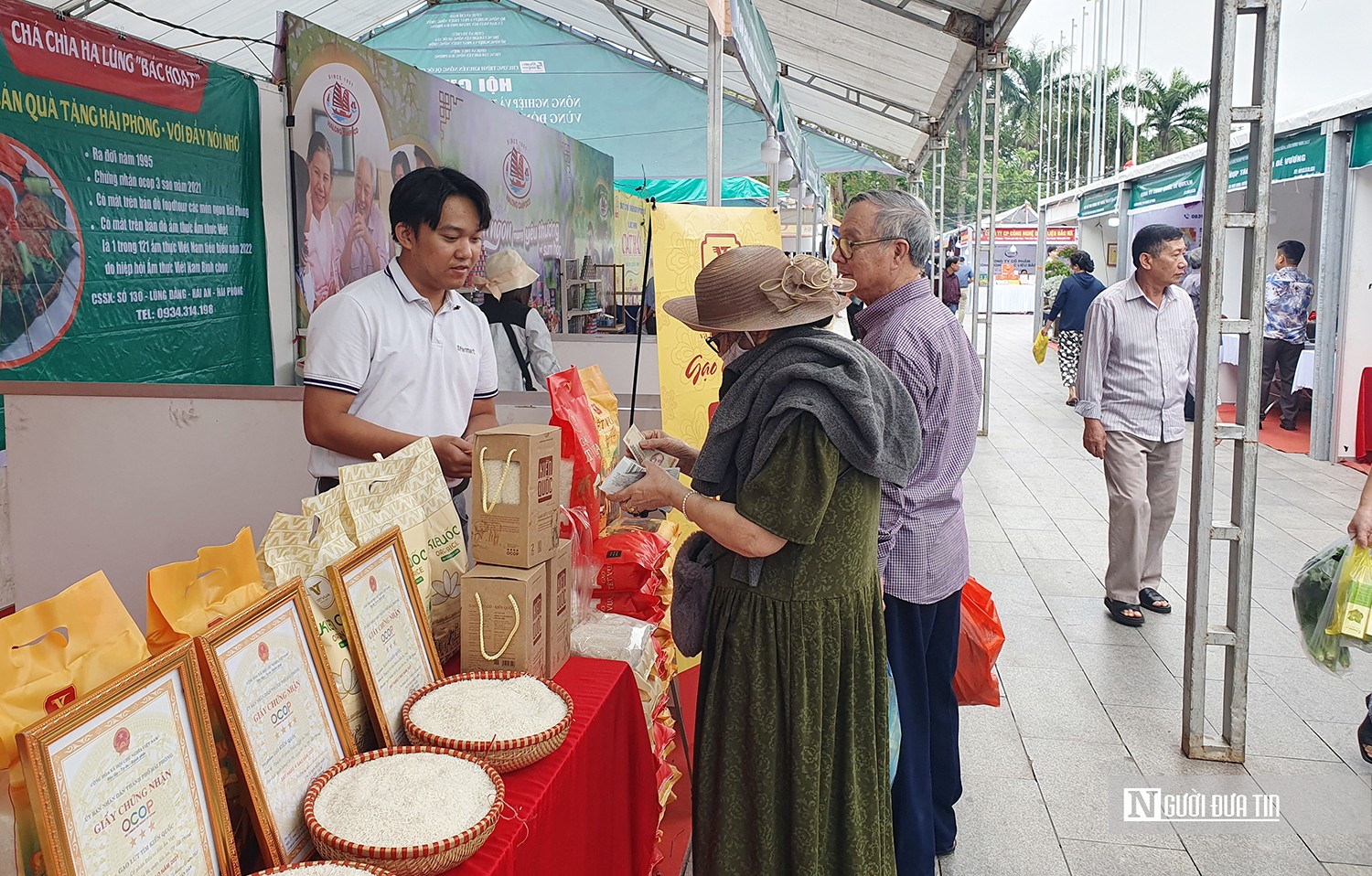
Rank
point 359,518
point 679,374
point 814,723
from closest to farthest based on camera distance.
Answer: point 359,518
point 814,723
point 679,374

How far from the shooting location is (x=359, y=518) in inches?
65.8

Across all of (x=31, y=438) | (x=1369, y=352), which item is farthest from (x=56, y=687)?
(x=1369, y=352)

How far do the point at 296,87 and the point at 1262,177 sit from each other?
11.7ft

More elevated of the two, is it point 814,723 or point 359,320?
point 359,320

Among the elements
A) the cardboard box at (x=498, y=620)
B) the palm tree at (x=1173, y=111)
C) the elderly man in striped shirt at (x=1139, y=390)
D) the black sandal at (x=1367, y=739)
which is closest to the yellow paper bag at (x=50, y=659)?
the cardboard box at (x=498, y=620)

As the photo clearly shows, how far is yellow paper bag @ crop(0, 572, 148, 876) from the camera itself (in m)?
1.08

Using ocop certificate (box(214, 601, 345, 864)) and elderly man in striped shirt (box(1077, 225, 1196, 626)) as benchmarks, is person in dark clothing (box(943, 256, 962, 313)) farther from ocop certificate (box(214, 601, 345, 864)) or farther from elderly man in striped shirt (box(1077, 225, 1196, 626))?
ocop certificate (box(214, 601, 345, 864))

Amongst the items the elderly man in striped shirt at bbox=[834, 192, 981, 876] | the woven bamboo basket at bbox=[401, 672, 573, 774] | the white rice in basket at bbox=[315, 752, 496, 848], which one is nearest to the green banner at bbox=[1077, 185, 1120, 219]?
the elderly man in striped shirt at bbox=[834, 192, 981, 876]

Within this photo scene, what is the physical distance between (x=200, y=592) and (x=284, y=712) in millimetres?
219

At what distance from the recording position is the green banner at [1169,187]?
40.1 ft

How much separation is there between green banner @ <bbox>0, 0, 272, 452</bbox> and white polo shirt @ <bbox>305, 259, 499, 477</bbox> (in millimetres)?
1587

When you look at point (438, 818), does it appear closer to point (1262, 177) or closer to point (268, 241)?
point (1262, 177)

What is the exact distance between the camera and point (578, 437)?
7.84 ft

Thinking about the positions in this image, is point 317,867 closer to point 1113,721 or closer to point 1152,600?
point 1113,721
